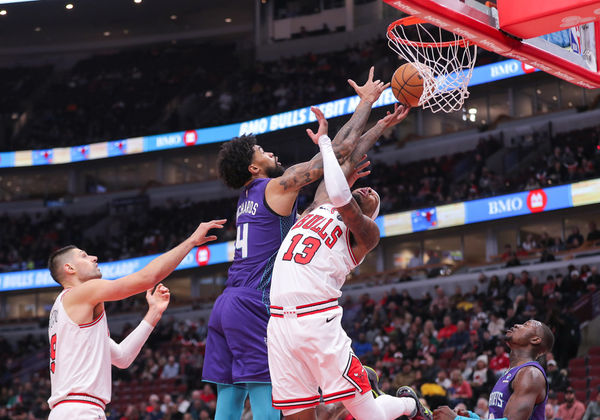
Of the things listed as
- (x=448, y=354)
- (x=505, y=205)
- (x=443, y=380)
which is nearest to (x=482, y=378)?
(x=443, y=380)

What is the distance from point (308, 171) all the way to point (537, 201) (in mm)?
17419

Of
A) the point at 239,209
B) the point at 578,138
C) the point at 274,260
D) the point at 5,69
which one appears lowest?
the point at 274,260

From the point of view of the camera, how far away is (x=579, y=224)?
76.9 ft

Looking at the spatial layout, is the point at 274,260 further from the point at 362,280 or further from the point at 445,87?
the point at 362,280

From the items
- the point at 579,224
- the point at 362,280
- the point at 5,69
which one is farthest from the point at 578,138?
the point at 5,69

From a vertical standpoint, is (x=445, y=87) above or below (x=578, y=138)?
below

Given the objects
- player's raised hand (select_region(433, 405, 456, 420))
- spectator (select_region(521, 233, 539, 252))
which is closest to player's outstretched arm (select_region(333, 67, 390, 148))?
player's raised hand (select_region(433, 405, 456, 420))

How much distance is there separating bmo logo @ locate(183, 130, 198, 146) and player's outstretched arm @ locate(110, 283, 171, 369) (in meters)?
24.3

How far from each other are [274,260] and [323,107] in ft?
67.8

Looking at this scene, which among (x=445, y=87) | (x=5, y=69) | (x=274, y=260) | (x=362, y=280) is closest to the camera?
(x=274, y=260)

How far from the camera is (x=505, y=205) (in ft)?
70.4

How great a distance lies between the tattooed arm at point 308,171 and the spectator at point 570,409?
802cm

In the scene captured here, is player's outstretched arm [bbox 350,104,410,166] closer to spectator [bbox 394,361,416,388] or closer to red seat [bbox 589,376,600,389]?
spectator [bbox 394,361,416,388]

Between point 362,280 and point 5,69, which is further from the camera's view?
point 5,69
